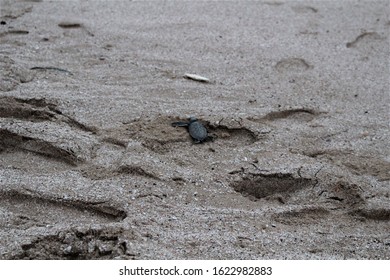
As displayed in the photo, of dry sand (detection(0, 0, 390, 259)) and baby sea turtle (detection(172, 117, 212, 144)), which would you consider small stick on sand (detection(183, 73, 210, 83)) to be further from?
baby sea turtle (detection(172, 117, 212, 144))

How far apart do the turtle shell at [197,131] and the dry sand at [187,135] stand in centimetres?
4

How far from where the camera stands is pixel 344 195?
2.12 m

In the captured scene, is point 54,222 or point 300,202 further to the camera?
point 300,202

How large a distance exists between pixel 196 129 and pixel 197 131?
0.04 ft

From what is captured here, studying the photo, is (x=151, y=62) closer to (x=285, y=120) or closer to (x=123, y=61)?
(x=123, y=61)

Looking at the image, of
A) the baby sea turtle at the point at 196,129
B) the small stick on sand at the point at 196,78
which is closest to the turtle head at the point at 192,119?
the baby sea turtle at the point at 196,129

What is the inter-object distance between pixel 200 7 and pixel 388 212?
2.14 meters

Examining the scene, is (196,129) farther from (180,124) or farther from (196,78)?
(196,78)

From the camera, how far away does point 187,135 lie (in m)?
2.36

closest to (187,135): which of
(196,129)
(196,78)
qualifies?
(196,129)

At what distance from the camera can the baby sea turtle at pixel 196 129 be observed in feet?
7.64

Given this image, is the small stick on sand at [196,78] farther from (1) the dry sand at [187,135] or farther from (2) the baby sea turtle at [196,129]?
(2) the baby sea turtle at [196,129]

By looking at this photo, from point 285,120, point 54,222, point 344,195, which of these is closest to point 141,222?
point 54,222

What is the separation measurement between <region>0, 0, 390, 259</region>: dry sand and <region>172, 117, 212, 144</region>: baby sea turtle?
1.4 inches
